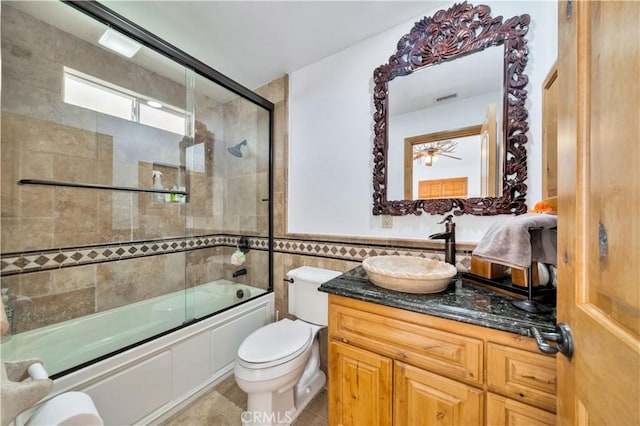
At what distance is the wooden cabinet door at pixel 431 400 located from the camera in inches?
31.2

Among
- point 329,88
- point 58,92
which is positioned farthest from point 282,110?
point 58,92

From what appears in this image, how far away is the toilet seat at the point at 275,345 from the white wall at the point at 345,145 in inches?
26.9

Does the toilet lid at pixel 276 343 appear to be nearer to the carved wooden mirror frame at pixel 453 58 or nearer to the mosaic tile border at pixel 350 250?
the mosaic tile border at pixel 350 250

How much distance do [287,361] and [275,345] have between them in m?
A: 0.14

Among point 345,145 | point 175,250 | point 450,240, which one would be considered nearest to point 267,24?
point 345,145

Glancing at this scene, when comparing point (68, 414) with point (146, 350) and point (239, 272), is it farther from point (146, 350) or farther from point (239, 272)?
point (239, 272)

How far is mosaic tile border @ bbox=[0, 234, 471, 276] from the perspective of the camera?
137 cm

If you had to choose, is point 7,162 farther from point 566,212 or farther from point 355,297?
point 566,212

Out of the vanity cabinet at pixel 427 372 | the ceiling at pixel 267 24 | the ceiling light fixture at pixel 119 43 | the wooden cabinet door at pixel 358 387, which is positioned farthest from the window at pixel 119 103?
the wooden cabinet door at pixel 358 387

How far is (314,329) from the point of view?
152cm

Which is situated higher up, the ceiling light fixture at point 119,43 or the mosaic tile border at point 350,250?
the ceiling light fixture at point 119,43

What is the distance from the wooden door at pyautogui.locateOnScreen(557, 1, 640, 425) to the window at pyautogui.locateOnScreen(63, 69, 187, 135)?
244 centimetres

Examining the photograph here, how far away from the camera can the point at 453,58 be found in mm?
1316

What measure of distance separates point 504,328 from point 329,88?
1743 mm
